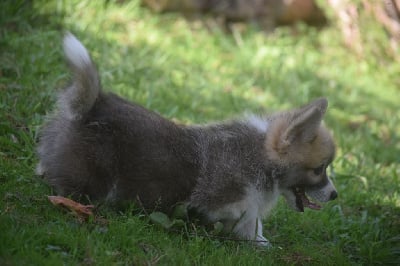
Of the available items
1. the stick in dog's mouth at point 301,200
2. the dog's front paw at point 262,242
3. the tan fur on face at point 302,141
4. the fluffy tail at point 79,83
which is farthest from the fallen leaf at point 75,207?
the stick in dog's mouth at point 301,200

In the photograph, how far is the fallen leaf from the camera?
13.0ft

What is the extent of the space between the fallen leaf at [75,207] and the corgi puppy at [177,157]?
4.5 inches

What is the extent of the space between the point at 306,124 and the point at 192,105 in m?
2.51

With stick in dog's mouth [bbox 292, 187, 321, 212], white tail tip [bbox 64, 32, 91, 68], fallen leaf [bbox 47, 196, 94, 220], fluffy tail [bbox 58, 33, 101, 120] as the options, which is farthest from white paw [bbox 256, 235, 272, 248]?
white tail tip [bbox 64, 32, 91, 68]

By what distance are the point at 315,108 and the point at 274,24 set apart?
6008mm

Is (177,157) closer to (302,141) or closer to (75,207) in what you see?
(75,207)

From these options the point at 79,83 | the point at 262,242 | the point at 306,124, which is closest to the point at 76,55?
the point at 79,83

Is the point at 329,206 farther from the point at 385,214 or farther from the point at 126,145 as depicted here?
the point at 126,145

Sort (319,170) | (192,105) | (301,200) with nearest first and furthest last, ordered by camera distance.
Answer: (319,170), (301,200), (192,105)

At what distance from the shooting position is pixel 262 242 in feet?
14.7

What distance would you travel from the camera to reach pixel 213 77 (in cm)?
794

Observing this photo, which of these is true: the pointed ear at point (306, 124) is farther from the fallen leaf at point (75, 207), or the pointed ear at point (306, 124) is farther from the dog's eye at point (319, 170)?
the fallen leaf at point (75, 207)

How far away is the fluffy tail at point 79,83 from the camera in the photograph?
161 inches

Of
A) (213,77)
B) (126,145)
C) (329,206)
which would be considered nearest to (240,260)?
(126,145)
